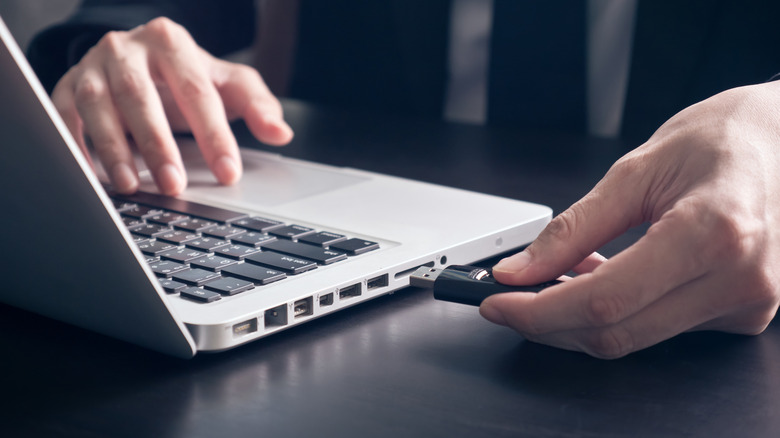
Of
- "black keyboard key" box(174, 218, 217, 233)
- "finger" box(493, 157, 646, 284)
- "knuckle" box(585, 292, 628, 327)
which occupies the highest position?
"finger" box(493, 157, 646, 284)

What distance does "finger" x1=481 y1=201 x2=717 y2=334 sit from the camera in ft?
1.36

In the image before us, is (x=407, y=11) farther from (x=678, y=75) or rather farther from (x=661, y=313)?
(x=661, y=313)

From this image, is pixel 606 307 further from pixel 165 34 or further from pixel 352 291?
pixel 165 34

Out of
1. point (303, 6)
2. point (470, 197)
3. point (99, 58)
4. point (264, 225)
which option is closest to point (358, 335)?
point (264, 225)

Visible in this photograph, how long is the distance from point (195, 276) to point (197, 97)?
412 mm

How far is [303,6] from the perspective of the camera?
1564 mm

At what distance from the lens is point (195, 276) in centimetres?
50

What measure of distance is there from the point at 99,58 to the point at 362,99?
69 centimetres

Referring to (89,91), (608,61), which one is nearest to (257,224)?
(89,91)

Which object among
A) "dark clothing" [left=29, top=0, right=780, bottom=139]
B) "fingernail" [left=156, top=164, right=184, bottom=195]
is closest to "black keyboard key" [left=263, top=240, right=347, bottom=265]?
"fingernail" [left=156, top=164, right=184, bottom=195]

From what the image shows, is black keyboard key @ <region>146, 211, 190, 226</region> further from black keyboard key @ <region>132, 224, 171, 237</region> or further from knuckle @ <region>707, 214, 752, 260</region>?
knuckle @ <region>707, 214, 752, 260</region>

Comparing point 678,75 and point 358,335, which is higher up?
point 678,75

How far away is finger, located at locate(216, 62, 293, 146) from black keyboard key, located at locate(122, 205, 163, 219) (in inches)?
10.3

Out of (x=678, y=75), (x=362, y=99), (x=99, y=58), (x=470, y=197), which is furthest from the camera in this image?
(x=362, y=99)
